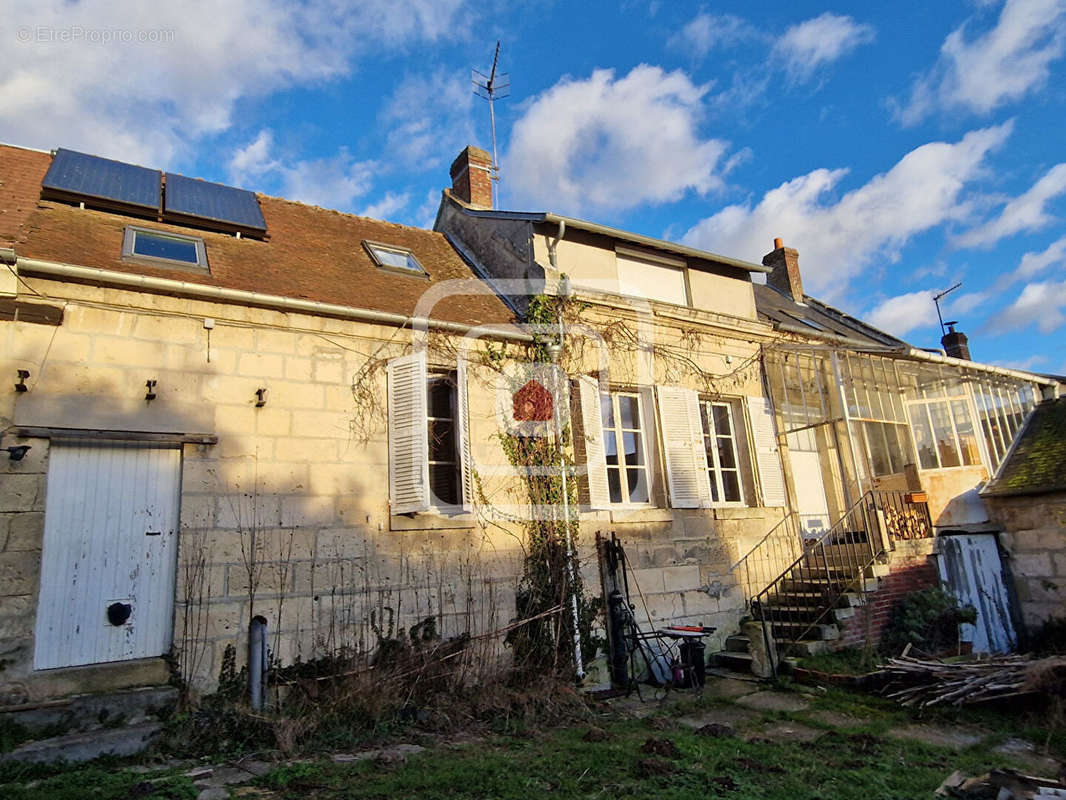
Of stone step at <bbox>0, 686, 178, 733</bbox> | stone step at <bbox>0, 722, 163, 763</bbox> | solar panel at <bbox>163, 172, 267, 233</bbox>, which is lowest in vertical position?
stone step at <bbox>0, 722, 163, 763</bbox>

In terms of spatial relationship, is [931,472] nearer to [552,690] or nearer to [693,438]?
[693,438]

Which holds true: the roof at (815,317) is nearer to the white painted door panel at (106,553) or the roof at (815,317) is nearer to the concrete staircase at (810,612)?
the concrete staircase at (810,612)

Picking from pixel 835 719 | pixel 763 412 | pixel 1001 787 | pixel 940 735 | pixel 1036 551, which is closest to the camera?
pixel 1001 787

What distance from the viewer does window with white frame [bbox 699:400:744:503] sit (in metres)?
9.38

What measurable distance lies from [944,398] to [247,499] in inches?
430

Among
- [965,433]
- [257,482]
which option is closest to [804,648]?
[965,433]

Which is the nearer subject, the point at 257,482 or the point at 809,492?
the point at 257,482

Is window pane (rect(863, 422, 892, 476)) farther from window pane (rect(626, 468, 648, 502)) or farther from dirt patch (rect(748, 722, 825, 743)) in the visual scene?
dirt patch (rect(748, 722, 825, 743))

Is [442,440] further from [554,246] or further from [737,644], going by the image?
[737,644]

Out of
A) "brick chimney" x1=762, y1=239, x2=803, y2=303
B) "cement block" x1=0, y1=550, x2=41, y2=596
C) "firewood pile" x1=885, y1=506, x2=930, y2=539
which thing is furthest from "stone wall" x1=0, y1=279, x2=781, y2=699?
"brick chimney" x1=762, y1=239, x2=803, y2=303

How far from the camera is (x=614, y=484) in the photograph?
849cm

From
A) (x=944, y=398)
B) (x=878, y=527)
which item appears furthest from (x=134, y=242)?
(x=944, y=398)

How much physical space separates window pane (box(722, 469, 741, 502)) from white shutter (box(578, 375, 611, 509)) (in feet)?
7.37

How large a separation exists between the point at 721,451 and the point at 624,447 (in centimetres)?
187
